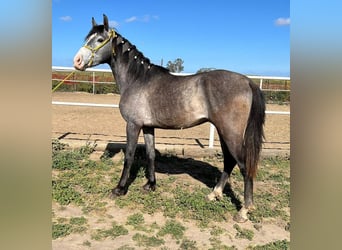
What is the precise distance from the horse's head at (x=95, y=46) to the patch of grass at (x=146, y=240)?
2.07 meters

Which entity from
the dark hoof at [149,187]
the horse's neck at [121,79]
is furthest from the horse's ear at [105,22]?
the dark hoof at [149,187]

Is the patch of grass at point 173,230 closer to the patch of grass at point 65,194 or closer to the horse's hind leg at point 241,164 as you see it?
the horse's hind leg at point 241,164

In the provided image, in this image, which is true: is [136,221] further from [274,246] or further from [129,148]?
[274,246]

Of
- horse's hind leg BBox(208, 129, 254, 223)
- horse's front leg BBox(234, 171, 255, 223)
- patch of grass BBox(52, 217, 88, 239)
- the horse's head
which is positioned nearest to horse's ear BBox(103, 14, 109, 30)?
the horse's head

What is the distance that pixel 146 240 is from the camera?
269cm

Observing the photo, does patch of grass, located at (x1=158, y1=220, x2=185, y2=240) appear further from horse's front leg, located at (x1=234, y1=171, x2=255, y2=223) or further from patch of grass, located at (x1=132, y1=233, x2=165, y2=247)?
horse's front leg, located at (x1=234, y1=171, x2=255, y2=223)

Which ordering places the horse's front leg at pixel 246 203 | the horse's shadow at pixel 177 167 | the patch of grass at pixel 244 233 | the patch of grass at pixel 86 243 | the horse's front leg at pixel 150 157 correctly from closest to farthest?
1. the patch of grass at pixel 86 243
2. the patch of grass at pixel 244 233
3. the horse's front leg at pixel 246 203
4. the horse's front leg at pixel 150 157
5. the horse's shadow at pixel 177 167

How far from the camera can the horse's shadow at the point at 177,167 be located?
4283 mm

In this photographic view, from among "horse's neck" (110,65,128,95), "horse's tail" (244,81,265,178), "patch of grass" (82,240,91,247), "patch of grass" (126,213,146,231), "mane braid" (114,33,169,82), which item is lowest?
"patch of grass" (82,240,91,247)

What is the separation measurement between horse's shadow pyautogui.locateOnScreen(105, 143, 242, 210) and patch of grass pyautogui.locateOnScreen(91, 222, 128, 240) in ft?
3.88

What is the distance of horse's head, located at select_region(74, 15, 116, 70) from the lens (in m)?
3.47

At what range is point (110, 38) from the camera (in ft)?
11.7
